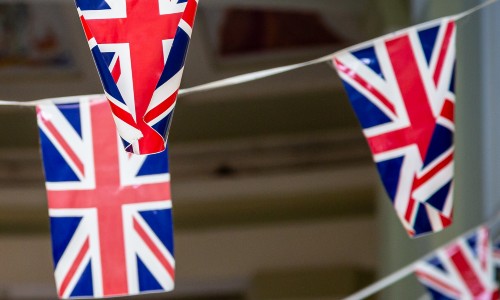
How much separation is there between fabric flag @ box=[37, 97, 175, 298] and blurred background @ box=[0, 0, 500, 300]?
10.2 ft

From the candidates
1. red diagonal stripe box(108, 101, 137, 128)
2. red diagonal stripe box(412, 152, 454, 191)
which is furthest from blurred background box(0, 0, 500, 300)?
red diagonal stripe box(108, 101, 137, 128)

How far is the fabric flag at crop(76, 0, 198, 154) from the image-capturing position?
1624mm

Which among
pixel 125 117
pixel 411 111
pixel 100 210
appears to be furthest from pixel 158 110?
pixel 411 111

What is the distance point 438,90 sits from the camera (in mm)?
1982

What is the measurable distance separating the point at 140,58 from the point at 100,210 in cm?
56

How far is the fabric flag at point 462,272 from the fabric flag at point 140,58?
576 millimetres

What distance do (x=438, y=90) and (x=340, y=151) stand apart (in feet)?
12.0

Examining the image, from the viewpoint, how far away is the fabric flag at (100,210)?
207 cm

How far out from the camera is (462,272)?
5.47ft

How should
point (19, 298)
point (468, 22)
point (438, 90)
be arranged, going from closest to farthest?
point (438, 90)
point (468, 22)
point (19, 298)

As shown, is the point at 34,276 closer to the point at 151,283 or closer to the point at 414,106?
the point at 151,283

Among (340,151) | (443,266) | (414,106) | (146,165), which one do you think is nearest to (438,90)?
(414,106)

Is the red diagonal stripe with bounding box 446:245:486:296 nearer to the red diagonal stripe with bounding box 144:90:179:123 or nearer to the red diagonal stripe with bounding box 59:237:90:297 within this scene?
the red diagonal stripe with bounding box 144:90:179:123

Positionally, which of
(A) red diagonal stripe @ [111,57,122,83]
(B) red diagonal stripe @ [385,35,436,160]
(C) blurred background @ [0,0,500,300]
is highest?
(A) red diagonal stripe @ [111,57,122,83]
